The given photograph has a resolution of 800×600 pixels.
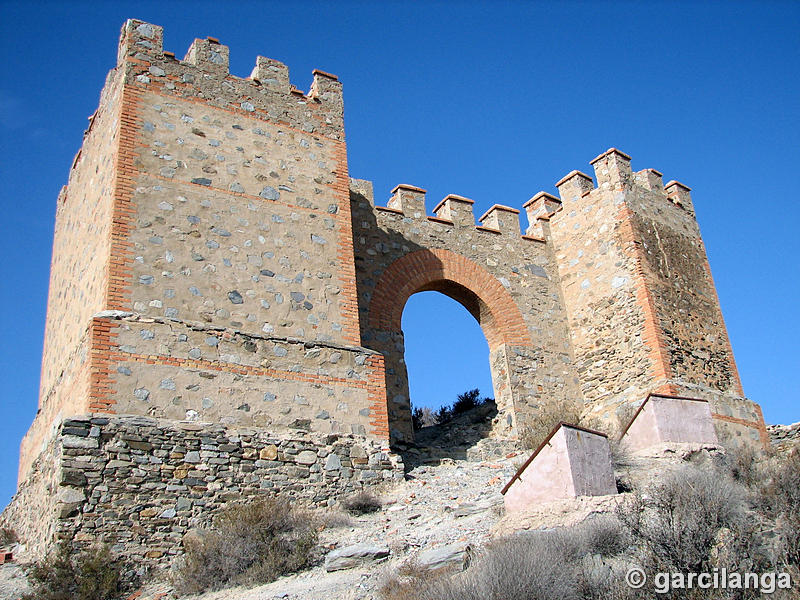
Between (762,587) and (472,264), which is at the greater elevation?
(472,264)

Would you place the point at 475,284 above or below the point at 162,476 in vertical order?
above

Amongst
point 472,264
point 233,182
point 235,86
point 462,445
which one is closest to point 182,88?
point 235,86

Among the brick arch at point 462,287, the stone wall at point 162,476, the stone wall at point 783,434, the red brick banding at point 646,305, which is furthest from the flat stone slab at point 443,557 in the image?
the stone wall at point 783,434

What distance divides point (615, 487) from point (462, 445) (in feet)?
20.3

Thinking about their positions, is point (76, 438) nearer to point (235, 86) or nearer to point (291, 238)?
point (291, 238)

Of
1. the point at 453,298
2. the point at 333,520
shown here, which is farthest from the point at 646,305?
the point at 333,520

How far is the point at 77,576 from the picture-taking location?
8.56m

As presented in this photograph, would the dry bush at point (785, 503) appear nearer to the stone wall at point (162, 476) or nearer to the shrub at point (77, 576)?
the stone wall at point (162, 476)

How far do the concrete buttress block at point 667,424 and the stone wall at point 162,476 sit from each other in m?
3.44

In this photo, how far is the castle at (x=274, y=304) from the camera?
10.2 m

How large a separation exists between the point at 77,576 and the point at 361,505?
3.47 metres

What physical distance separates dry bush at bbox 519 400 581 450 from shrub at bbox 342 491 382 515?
3.98 meters

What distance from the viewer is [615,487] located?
916cm

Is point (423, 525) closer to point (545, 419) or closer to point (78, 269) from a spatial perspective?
point (545, 419)
